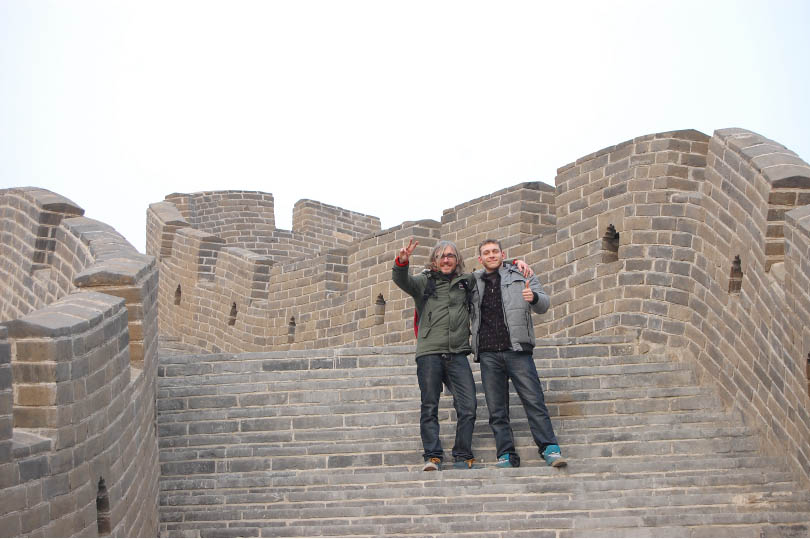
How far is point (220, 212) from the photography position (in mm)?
28516

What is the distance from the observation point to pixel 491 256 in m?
11.3

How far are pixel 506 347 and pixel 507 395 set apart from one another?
35 centimetres

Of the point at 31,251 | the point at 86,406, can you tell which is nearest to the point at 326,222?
the point at 31,251

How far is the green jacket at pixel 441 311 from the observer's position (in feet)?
36.5

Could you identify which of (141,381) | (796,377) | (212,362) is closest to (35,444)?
(141,381)

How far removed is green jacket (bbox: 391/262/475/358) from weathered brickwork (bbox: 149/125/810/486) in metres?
2.38

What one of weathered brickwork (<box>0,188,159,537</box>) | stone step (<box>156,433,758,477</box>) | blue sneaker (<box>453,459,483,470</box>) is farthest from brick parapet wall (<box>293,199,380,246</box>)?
blue sneaker (<box>453,459,483,470</box>)

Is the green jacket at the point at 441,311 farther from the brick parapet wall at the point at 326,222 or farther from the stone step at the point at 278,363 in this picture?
the brick parapet wall at the point at 326,222

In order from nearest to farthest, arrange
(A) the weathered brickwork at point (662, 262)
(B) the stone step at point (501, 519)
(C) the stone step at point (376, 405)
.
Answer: (B) the stone step at point (501, 519) < (A) the weathered brickwork at point (662, 262) < (C) the stone step at point (376, 405)

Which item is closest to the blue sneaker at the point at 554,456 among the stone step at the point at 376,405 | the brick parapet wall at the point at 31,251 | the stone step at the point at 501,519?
the stone step at the point at 501,519

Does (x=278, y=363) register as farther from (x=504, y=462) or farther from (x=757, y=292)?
(x=757, y=292)

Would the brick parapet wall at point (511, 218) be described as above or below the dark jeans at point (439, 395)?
above

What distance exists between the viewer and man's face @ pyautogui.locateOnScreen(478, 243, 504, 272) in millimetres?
11305

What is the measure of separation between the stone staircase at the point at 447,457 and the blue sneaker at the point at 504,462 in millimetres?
197
